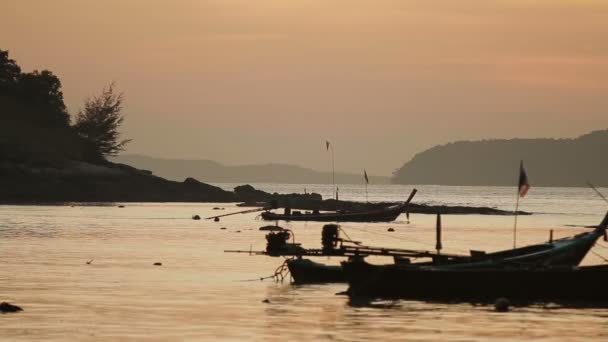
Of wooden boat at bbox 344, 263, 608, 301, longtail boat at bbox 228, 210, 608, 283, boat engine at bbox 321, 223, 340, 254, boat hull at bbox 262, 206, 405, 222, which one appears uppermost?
boat hull at bbox 262, 206, 405, 222

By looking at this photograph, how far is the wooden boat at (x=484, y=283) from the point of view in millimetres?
38688

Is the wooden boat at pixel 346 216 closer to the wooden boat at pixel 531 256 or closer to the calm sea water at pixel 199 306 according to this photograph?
the calm sea water at pixel 199 306

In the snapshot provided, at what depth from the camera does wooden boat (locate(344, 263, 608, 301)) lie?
38.7 m

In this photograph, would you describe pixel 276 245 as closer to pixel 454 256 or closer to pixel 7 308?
pixel 454 256

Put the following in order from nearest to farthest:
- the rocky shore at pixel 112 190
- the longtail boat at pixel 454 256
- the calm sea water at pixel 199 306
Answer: the calm sea water at pixel 199 306 < the longtail boat at pixel 454 256 < the rocky shore at pixel 112 190

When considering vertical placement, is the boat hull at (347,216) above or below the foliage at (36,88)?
below

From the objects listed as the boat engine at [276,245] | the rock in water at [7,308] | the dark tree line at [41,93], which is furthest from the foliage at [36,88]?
the rock in water at [7,308]

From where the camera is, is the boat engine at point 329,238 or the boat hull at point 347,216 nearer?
the boat engine at point 329,238

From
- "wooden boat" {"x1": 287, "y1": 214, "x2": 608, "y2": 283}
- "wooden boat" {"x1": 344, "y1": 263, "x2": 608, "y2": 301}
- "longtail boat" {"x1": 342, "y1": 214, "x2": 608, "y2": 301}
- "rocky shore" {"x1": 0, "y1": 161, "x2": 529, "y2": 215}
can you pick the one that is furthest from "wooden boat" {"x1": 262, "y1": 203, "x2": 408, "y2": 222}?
"wooden boat" {"x1": 344, "y1": 263, "x2": 608, "y2": 301}

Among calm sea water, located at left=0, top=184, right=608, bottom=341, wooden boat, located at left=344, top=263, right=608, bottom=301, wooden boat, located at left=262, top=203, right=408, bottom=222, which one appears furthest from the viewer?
wooden boat, located at left=262, top=203, right=408, bottom=222

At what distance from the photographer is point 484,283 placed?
39.5 metres

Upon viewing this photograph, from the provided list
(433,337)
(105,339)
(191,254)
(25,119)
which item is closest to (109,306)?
(105,339)

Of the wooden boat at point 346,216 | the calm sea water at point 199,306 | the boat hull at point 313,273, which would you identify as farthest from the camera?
the wooden boat at point 346,216

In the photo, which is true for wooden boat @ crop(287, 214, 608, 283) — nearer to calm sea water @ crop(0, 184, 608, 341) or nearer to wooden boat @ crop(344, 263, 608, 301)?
wooden boat @ crop(344, 263, 608, 301)
